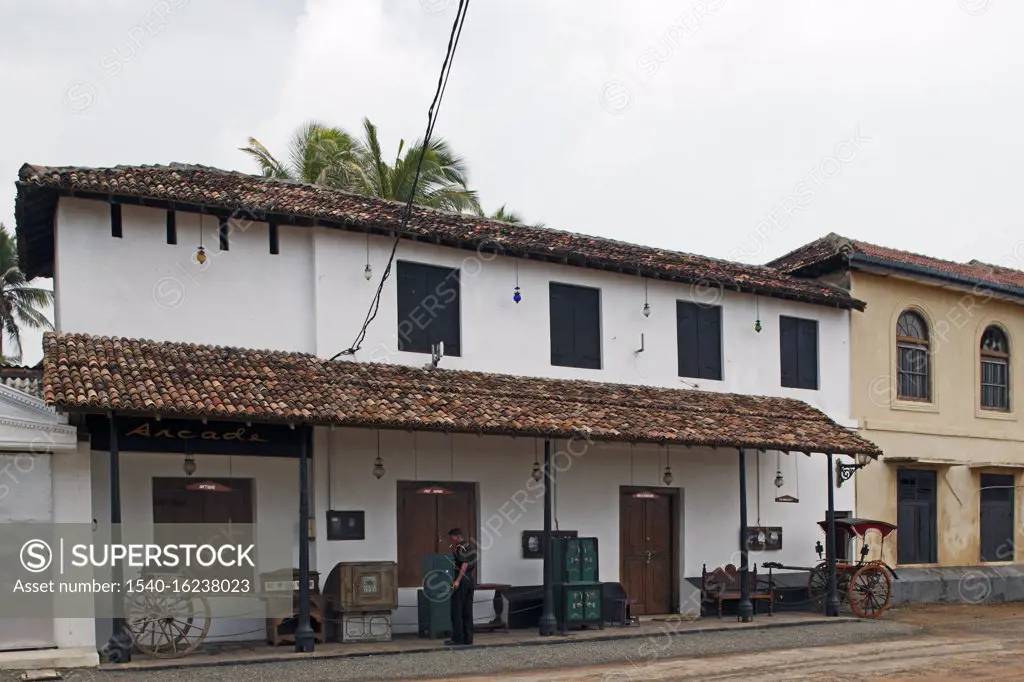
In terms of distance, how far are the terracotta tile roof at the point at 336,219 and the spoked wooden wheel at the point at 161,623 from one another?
5.33m

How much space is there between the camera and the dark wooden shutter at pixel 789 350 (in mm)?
22141

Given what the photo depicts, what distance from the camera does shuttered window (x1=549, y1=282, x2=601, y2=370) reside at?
19.5 metres

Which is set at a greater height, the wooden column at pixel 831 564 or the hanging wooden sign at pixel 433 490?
the hanging wooden sign at pixel 433 490

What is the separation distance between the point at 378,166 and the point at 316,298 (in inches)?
505

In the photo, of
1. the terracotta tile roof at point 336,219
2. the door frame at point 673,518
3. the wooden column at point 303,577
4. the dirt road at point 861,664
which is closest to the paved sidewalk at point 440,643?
the wooden column at point 303,577

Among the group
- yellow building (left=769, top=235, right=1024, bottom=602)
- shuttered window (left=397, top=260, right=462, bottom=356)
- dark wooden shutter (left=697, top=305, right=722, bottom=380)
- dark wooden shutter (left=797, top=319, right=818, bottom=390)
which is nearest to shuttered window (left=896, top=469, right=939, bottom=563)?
yellow building (left=769, top=235, right=1024, bottom=602)

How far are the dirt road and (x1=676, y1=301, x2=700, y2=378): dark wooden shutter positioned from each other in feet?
19.0

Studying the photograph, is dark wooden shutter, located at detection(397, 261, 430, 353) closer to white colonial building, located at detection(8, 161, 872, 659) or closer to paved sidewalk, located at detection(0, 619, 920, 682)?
white colonial building, located at detection(8, 161, 872, 659)

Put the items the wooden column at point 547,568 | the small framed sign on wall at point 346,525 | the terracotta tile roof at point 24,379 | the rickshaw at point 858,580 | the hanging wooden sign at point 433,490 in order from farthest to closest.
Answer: the rickshaw at point 858,580, the hanging wooden sign at point 433,490, the wooden column at point 547,568, the small framed sign on wall at point 346,525, the terracotta tile roof at point 24,379

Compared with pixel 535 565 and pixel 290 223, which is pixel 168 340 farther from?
pixel 535 565

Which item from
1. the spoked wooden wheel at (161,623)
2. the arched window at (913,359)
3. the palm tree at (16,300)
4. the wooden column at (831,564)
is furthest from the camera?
the palm tree at (16,300)

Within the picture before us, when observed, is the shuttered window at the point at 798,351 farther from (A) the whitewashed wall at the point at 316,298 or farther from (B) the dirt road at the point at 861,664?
(B) the dirt road at the point at 861,664

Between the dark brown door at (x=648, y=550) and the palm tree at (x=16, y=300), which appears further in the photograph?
the palm tree at (x=16, y=300)

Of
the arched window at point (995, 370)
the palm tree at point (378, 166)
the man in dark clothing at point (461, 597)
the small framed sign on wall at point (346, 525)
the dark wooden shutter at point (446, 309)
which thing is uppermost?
the palm tree at point (378, 166)
